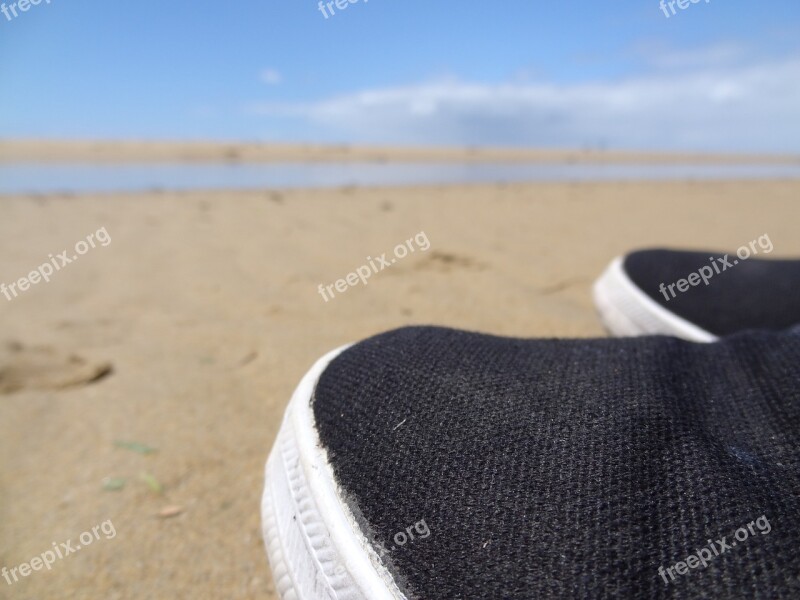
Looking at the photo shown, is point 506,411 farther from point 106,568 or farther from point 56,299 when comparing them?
point 56,299

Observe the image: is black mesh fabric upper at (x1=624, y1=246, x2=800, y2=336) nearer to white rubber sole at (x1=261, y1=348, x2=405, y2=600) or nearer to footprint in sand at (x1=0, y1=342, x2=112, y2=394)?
white rubber sole at (x1=261, y1=348, x2=405, y2=600)

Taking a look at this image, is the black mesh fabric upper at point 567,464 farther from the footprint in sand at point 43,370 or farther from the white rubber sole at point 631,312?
the footprint in sand at point 43,370

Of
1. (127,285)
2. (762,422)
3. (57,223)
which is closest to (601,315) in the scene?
(762,422)

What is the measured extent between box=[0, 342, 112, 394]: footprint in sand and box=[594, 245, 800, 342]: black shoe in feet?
4.57

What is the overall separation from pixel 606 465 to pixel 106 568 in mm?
745

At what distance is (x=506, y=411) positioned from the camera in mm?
645

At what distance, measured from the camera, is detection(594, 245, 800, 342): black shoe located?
4.46ft

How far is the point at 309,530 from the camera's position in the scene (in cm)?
61

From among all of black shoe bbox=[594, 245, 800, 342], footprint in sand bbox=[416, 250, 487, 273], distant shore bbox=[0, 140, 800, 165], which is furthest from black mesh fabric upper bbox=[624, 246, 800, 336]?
distant shore bbox=[0, 140, 800, 165]

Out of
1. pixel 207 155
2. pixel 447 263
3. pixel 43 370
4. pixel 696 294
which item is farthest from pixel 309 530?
pixel 207 155

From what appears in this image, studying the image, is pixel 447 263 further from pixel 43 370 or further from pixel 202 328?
pixel 43 370

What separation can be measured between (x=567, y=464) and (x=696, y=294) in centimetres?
110

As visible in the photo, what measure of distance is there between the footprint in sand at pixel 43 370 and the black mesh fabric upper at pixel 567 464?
0.91 m

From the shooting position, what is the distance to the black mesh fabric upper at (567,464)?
50 centimetres
